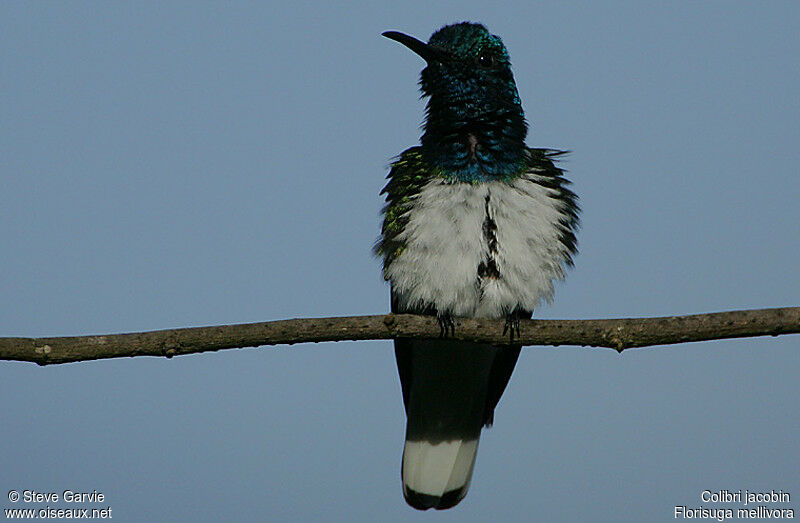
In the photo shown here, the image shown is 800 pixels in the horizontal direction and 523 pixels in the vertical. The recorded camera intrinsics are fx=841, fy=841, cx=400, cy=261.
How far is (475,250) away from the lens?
17.1 ft

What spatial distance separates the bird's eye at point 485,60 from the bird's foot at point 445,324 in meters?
1.92

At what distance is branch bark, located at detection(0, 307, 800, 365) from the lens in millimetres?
4004

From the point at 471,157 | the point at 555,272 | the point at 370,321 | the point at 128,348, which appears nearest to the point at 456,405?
the point at 555,272

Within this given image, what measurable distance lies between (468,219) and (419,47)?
1510 millimetres

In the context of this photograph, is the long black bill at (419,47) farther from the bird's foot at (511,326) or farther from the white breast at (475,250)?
the bird's foot at (511,326)

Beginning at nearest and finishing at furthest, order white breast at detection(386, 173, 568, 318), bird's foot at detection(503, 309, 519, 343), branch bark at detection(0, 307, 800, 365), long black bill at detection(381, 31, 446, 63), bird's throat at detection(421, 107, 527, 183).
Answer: branch bark at detection(0, 307, 800, 365), bird's foot at detection(503, 309, 519, 343), white breast at detection(386, 173, 568, 318), bird's throat at detection(421, 107, 527, 183), long black bill at detection(381, 31, 446, 63)

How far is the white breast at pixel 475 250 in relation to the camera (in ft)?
17.1

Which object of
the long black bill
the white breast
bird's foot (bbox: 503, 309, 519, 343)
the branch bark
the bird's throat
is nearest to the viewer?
the branch bark

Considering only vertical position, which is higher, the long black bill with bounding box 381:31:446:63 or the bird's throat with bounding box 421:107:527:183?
the long black bill with bounding box 381:31:446:63

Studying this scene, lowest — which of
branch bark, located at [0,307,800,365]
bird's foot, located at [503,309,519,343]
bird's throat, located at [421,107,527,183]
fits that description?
branch bark, located at [0,307,800,365]

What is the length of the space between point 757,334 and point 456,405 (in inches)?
121

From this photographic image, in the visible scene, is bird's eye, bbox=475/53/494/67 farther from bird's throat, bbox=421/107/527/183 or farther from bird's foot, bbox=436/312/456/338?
bird's foot, bbox=436/312/456/338

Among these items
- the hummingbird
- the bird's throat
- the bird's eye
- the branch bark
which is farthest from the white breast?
the bird's eye

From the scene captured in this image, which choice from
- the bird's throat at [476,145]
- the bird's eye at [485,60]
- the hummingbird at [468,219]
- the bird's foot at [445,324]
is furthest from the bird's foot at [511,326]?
the bird's eye at [485,60]
